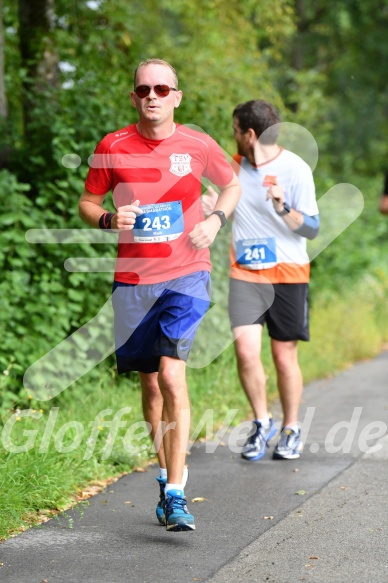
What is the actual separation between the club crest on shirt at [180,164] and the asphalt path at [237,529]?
1.75m

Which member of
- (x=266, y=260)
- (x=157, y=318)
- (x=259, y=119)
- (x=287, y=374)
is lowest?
(x=287, y=374)

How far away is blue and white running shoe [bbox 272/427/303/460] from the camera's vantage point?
6961 mm

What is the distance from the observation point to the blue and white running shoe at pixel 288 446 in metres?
6.96

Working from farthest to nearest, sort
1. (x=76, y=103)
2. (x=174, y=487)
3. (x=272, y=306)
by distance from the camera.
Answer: (x=76, y=103) → (x=272, y=306) → (x=174, y=487)

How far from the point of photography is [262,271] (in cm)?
700

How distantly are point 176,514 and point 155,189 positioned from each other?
1.54 metres

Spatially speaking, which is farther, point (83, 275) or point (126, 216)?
point (83, 275)

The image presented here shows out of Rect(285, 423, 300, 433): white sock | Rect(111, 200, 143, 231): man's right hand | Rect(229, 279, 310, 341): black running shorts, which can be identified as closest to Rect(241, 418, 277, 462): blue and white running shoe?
Rect(285, 423, 300, 433): white sock

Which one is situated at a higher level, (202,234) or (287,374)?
(202,234)

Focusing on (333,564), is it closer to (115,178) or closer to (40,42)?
(115,178)

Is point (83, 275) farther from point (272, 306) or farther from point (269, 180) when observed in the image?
point (269, 180)

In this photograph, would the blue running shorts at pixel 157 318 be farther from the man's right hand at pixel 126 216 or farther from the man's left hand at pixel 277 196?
the man's left hand at pixel 277 196

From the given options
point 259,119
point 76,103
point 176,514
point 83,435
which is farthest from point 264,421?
point 76,103

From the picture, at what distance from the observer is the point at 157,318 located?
5250 millimetres
